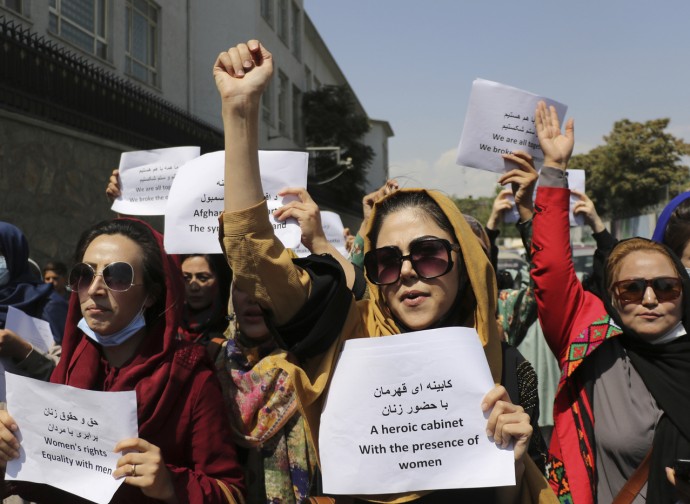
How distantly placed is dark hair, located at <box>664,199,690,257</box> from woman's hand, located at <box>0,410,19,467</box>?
7.95 ft

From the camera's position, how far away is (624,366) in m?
2.28

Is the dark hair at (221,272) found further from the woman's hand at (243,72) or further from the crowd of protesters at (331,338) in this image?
the woman's hand at (243,72)

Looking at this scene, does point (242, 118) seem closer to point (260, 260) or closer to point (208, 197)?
point (260, 260)

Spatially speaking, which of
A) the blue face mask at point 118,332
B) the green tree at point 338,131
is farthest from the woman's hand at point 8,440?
the green tree at point 338,131

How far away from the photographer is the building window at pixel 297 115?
1083 inches

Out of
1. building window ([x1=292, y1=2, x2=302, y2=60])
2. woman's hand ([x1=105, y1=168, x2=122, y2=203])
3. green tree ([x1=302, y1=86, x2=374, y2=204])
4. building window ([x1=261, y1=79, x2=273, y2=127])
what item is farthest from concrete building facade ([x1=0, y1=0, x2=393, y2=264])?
green tree ([x1=302, y1=86, x2=374, y2=204])

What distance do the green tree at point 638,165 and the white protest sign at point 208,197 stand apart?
2932 cm

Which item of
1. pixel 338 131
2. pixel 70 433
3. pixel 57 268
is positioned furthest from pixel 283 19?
pixel 70 433

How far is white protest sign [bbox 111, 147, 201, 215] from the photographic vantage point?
3.62m

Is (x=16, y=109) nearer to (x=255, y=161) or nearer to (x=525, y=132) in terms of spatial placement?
(x=525, y=132)

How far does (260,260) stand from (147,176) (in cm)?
227

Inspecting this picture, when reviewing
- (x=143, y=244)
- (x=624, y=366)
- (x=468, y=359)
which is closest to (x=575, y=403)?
(x=624, y=366)

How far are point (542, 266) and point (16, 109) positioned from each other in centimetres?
639

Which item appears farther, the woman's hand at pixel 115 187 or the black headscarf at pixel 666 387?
the woman's hand at pixel 115 187
